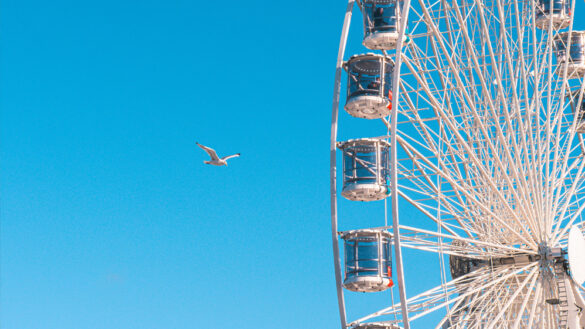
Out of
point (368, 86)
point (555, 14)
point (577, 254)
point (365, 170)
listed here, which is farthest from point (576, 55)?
point (365, 170)

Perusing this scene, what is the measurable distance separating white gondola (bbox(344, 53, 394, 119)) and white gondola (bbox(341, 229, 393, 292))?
286 centimetres

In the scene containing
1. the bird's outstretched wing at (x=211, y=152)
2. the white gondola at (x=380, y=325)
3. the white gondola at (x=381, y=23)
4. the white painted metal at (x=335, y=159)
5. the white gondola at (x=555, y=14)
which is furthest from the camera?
the white gondola at (x=555, y=14)

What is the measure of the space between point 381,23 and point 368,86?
5.91 feet

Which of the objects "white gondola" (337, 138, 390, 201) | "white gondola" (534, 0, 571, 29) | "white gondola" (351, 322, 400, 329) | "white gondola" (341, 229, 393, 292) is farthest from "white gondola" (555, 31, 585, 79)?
"white gondola" (351, 322, 400, 329)

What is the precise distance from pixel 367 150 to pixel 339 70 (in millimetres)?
2071

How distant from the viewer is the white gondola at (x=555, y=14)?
82.3 feet

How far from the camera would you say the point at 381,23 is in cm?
2183

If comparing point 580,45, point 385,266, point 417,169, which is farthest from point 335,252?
point 580,45

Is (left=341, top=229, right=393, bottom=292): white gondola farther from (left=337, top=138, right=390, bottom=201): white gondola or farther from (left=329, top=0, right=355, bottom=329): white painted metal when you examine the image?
(left=337, top=138, right=390, bottom=201): white gondola

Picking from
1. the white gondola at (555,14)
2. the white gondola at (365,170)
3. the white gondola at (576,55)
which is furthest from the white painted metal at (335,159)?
the white gondola at (576,55)

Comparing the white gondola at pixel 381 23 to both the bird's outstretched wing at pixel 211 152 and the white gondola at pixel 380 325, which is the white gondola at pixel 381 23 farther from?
the white gondola at pixel 380 325

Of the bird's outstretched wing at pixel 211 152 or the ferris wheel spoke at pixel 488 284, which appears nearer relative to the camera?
the ferris wheel spoke at pixel 488 284

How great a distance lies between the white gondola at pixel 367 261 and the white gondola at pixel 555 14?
28.6 feet

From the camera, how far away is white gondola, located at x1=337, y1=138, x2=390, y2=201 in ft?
68.8
